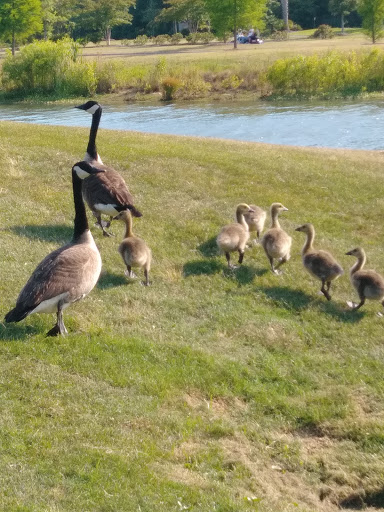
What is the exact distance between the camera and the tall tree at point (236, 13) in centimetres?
7744

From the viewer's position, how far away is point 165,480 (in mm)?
6500

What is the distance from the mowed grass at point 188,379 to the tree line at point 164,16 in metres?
67.0

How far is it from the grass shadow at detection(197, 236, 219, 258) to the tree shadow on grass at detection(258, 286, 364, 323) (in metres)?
A: 1.50

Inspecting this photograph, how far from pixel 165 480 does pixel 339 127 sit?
31082 mm

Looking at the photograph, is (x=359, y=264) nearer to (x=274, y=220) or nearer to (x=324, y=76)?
(x=274, y=220)

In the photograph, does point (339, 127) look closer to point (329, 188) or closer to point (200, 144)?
point (200, 144)

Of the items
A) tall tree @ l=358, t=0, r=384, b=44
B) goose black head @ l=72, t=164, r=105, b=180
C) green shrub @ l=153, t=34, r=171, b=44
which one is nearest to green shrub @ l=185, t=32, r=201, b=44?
green shrub @ l=153, t=34, r=171, b=44

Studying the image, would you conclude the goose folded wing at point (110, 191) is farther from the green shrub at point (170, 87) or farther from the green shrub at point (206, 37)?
the green shrub at point (206, 37)

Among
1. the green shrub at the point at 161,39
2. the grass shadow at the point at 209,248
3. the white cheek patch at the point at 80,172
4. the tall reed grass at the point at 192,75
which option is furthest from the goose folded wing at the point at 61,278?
the green shrub at the point at 161,39

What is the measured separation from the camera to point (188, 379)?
845 cm

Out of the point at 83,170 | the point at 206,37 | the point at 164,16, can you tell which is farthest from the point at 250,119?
the point at 164,16

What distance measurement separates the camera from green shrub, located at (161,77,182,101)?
173ft

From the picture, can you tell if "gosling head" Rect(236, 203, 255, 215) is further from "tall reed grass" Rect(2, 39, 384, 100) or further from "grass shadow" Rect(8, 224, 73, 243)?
"tall reed grass" Rect(2, 39, 384, 100)

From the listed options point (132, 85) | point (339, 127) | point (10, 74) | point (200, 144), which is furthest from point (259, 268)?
point (10, 74)
